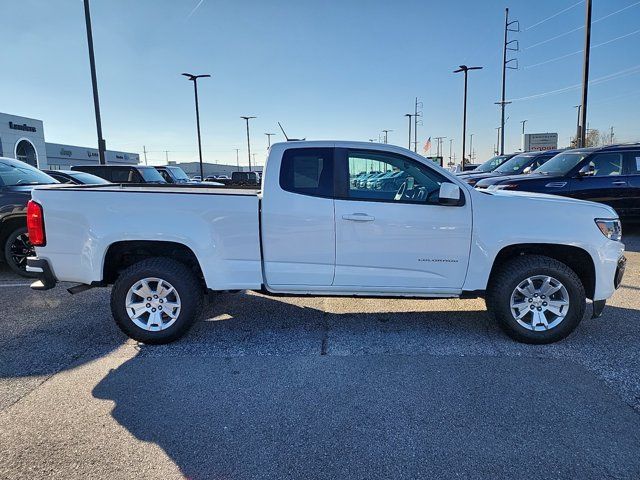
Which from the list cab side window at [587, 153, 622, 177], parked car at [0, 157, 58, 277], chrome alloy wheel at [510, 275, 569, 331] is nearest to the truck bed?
chrome alloy wheel at [510, 275, 569, 331]

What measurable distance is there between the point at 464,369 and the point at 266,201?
232cm

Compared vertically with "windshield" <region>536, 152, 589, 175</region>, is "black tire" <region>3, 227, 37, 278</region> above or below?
below

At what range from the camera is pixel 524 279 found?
411 cm

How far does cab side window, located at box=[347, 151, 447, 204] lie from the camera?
13.8ft

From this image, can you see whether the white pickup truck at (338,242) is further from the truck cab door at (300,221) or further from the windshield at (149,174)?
the windshield at (149,174)

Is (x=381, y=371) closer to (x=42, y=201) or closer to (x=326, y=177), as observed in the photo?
(x=326, y=177)

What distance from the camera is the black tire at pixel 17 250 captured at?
21.8ft

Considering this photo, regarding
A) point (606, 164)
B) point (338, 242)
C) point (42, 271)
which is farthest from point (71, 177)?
point (606, 164)

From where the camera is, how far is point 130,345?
4277mm

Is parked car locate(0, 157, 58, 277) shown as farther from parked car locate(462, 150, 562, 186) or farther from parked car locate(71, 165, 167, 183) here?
parked car locate(462, 150, 562, 186)

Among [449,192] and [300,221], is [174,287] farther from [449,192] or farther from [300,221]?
[449,192]

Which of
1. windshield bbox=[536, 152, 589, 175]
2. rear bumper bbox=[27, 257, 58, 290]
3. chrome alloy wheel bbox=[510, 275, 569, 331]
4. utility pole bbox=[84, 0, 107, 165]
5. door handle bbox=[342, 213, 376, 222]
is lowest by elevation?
chrome alloy wheel bbox=[510, 275, 569, 331]

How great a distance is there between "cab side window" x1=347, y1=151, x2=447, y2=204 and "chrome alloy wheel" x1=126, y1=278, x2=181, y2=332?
1.99m

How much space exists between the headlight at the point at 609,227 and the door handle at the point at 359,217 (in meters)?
2.15
